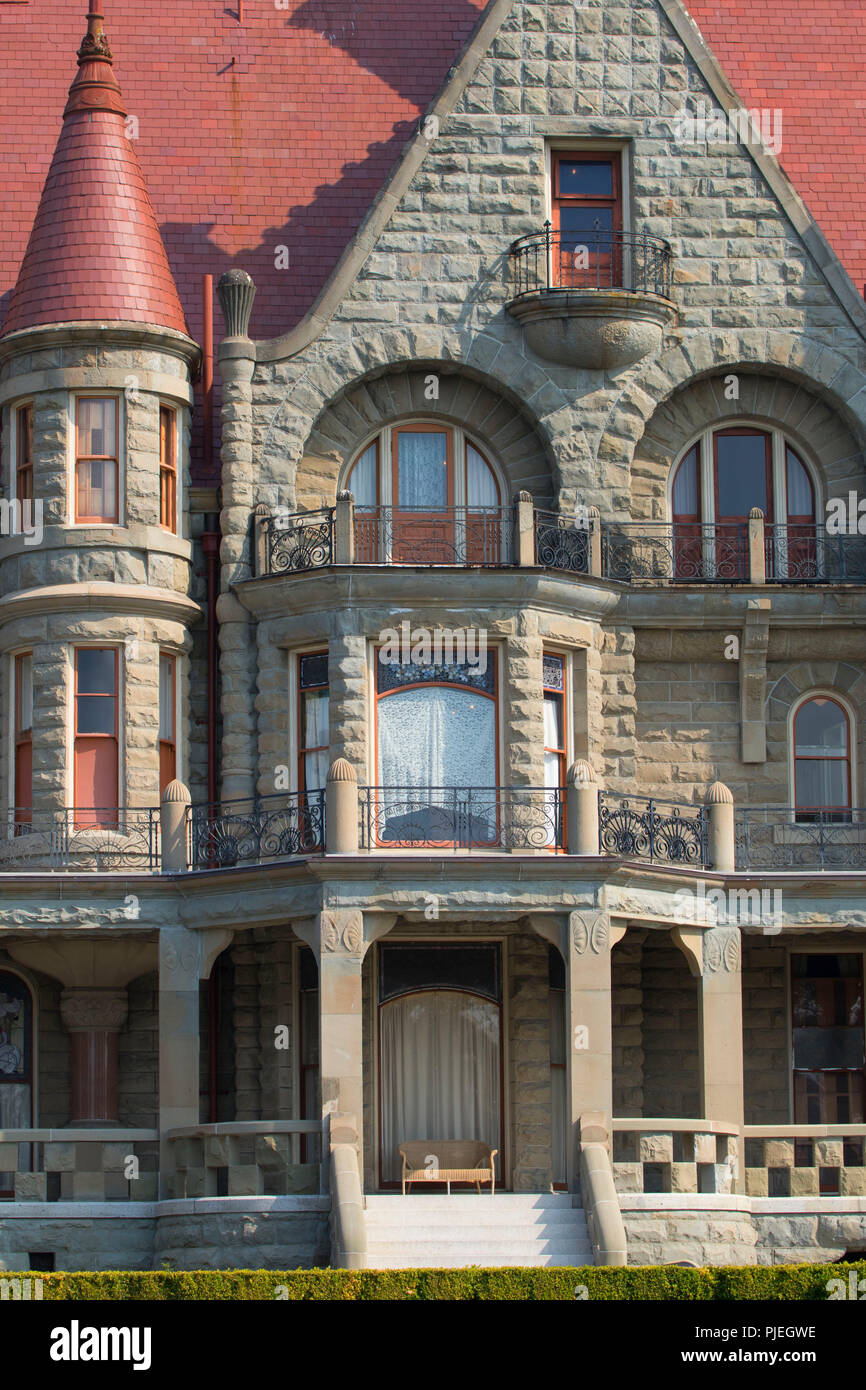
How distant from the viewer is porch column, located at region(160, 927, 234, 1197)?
1406 inches

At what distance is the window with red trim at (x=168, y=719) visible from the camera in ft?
125

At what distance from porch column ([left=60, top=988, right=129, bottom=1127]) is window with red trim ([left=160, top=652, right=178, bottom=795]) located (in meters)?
2.86

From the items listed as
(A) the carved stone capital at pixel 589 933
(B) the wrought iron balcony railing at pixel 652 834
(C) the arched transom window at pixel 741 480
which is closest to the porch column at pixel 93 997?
(A) the carved stone capital at pixel 589 933

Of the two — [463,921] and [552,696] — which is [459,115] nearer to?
[552,696]

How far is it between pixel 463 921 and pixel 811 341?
31.4 ft

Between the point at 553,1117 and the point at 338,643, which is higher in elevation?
the point at 338,643

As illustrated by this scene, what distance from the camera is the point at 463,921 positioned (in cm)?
3706

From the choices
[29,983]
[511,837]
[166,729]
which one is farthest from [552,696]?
[29,983]

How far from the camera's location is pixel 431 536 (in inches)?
1535

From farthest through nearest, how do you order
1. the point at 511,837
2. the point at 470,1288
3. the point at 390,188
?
the point at 390,188
the point at 511,837
the point at 470,1288

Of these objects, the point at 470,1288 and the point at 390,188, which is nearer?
the point at 470,1288

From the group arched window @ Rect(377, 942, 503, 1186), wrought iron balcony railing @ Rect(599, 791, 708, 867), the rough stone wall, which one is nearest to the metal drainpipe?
arched window @ Rect(377, 942, 503, 1186)

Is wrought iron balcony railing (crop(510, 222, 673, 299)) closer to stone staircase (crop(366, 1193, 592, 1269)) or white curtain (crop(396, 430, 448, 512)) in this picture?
white curtain (crop(396, 430, 448, 512))

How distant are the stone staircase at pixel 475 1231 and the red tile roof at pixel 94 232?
40.7 ft
